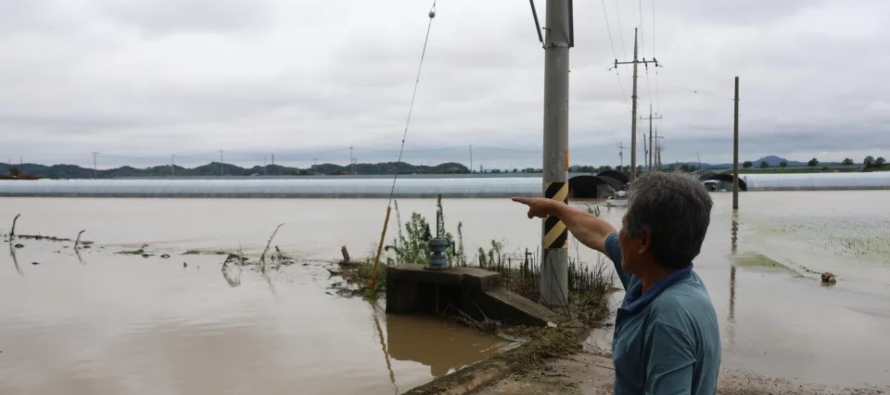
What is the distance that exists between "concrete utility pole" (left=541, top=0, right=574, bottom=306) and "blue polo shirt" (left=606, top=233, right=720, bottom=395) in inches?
231

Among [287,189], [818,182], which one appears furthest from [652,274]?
[818,182]

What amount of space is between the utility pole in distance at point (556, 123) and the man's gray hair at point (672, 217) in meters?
5.89

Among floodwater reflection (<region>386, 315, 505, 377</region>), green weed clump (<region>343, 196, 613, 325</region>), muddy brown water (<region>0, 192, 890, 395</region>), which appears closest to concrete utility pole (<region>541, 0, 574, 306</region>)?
green weed clump (<region>343, 196, 613, 325</region>)

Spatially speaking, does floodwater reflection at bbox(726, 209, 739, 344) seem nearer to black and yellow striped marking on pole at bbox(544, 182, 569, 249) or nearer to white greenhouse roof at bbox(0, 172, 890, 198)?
black and yellow striped marking on pole at bbox(544, 182, 569, 249)

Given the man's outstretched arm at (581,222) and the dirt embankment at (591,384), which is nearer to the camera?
the man's outstretched arm at (581,222)

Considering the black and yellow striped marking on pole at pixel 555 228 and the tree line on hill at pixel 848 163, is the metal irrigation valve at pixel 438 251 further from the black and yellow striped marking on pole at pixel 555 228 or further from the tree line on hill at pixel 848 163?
the tree line on hill at pixel 848 163

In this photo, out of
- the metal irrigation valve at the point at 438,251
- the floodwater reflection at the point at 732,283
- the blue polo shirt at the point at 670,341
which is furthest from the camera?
the metal irrigation valve at the point at 438,251

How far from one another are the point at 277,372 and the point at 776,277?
847 centimetres

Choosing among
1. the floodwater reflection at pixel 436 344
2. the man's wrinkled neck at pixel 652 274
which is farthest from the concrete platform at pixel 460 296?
the man's wrinkled neck at pixel 652 274

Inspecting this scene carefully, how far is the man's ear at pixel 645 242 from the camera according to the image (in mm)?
2025

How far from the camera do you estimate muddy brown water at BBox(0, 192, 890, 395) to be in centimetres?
610

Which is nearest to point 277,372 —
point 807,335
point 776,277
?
point 807,335

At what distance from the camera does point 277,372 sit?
6.18m

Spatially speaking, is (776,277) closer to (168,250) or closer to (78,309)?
(78,309)
